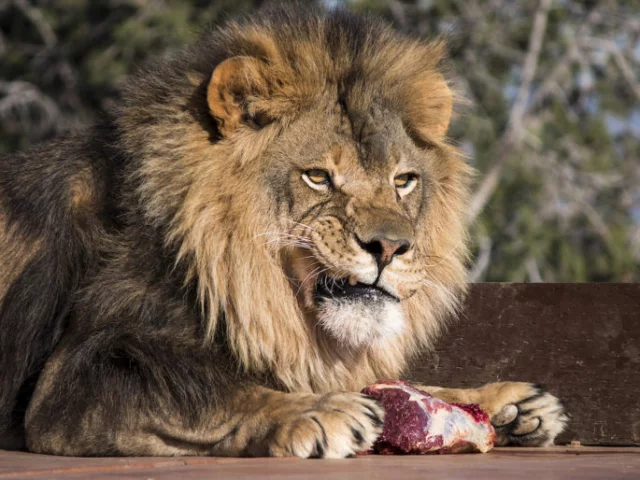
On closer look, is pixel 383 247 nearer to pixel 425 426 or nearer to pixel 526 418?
pixel 425 426

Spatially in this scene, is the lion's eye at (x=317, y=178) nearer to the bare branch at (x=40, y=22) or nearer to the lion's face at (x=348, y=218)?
the lion's face at (x=348, y=218)

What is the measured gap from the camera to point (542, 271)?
16359 mm

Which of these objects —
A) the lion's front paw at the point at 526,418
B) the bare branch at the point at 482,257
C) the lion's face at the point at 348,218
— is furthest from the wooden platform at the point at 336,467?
the bare branch at the point at 482,257

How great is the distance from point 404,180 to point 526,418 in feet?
3.24

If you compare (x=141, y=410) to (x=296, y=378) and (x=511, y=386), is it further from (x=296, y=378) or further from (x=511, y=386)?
(x=511, y=386)

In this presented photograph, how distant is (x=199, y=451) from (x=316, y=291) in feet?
2.28

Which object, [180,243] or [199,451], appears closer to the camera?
[199,451]

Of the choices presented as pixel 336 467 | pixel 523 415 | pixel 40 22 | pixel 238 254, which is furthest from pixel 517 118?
pixel 336 467

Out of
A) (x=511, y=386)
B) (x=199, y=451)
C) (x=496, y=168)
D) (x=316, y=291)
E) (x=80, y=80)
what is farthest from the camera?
(x=80, y=80)

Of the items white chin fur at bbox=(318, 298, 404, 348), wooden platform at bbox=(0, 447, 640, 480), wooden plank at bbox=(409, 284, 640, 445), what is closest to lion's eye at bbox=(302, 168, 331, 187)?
white chin fur at bbox=(318, 298, 404, 348)

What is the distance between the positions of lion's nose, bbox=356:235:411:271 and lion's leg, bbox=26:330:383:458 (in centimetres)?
46

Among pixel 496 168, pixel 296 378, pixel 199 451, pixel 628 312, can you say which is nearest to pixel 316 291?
pixel 296 378

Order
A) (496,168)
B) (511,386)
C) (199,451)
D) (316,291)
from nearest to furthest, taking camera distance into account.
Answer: (199,451), (316,291), (511,386), (496,168)

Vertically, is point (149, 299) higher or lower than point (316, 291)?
lower
